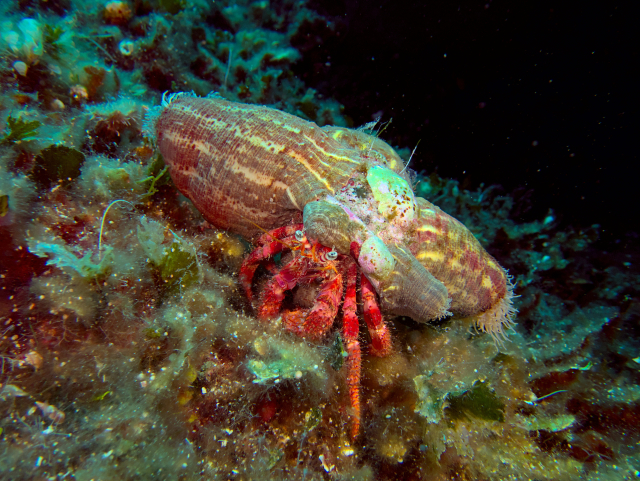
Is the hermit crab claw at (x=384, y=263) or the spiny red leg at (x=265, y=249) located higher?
the hermit crab claw at (x=384, y=263)

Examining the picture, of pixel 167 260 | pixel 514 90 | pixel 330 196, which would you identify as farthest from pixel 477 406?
pixel 514 90

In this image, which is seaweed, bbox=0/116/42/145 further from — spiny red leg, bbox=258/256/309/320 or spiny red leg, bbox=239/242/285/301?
spiny red leg, bbox=258/256/309/320

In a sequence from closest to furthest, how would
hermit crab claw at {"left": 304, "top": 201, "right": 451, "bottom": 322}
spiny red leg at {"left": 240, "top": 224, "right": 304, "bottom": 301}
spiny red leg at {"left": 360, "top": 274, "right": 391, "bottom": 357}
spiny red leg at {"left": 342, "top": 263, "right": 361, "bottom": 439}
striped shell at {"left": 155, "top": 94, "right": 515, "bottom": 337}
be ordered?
spiny red leg at {"left": 342, "top": 263, "right": 361, "bottom": 439}
hermit crab claw at {"left": 304, "top": 201, "right": 451, "bottom": 322}
striped shell at {"left": 155, "top": 94, "right": 515, "bottom": 337}
spiny red leg at {"left": 360, "top": 274, "right": 391, "bottom": 357}
spiny red leg at {"left": 240, "top": 224, "right": 304, "bottom": 301}

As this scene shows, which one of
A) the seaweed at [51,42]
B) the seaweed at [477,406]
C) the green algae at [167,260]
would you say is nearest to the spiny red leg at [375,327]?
the seaweed at [477,406]

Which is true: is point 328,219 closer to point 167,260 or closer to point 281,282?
point 281,282

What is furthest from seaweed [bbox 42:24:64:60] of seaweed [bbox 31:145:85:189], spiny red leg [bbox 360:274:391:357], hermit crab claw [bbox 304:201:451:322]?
spiny red leg [bbox 360:274:391:357]

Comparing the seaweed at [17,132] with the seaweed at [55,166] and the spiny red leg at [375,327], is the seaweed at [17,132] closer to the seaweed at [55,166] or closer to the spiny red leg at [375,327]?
the seaweed at [55,166]
